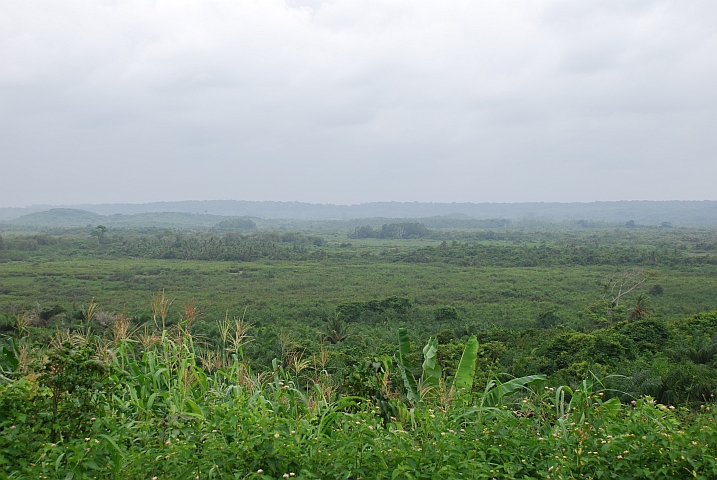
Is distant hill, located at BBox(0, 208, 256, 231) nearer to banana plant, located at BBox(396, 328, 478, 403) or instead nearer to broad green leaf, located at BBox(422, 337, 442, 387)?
banana plant, located at BBox(396, 328, 478, 403)

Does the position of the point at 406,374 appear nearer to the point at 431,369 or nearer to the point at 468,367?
the point at 431,369

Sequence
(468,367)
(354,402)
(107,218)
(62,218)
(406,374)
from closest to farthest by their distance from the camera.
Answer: (354,402)
(406,374)
(468,367)
(62,218)
(107,218)

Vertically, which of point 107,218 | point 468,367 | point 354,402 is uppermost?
point 354,402

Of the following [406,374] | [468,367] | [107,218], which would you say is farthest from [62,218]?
[468,367]

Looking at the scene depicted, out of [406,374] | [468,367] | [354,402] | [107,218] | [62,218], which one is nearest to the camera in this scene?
[354,402]

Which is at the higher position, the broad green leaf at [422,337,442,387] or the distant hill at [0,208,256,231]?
the broad green leaf at [422,337,442,387]

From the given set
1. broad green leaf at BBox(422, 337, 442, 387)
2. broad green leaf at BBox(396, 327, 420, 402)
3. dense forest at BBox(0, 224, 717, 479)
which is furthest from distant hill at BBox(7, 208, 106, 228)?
broad green leaf at BBox(422, 337, 442, 387)

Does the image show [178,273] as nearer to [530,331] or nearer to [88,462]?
[530,331]

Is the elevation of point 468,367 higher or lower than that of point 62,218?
higher

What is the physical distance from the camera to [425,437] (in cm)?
320

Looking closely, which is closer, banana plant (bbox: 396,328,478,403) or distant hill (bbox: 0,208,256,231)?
banana plant (bbox: 396,328,478,403)

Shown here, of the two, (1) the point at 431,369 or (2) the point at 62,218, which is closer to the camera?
(1) the point at 431,369

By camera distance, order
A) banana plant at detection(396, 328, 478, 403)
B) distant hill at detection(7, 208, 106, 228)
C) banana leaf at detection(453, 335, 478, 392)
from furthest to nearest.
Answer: distant hill at detection(7, 208, 106, 228) → banana leaf at detection(453, 335, 478, 392) → banana plant at detection(396, 328, 478, 403)

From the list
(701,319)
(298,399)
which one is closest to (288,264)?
(701,319)
